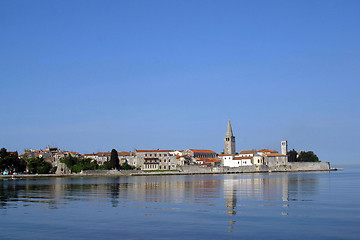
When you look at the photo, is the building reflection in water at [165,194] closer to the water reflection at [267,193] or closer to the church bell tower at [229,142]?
the water reflection at [267,193]

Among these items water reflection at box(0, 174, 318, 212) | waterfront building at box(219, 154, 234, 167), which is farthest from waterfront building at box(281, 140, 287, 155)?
water reflection at box(0, 174, 318, 212)

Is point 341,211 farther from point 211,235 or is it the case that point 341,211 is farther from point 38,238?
point 38,238

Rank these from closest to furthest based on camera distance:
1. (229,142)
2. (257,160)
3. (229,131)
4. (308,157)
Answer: (257,160) < (229,142) < (308,157) < (229,131)

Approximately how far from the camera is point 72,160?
105 metres

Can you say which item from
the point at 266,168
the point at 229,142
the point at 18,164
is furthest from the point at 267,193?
the point at 229,142

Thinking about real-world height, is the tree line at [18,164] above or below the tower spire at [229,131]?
below

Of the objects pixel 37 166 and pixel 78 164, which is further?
pixel 78 164

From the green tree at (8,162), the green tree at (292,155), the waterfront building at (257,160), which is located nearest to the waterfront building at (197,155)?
the waterfront building at (257,160)

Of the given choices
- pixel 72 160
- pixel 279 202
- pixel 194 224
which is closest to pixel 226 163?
pixel 72 160

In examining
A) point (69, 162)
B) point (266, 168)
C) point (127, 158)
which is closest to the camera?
point (69, 162)

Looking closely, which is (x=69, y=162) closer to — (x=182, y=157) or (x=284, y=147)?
(x=182, y=157)

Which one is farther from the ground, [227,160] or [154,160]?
[154,160]

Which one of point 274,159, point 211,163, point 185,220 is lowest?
point 211,163

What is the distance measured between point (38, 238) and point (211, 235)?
5928 mm
